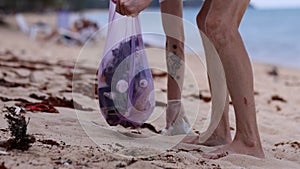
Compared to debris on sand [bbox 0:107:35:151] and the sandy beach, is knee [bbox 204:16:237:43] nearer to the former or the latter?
the sandy beach

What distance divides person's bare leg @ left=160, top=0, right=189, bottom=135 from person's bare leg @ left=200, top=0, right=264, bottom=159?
625mm

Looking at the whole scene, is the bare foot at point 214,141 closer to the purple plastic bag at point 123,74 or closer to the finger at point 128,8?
the purple plastic bag at point 123,74

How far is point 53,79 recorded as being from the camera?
5.04 m

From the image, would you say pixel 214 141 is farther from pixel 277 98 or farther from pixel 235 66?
pixel 277 98

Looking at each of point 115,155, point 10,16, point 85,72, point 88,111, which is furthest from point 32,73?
point 10,16

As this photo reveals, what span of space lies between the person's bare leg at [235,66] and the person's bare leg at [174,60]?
625mm

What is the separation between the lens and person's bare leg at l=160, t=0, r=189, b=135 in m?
3.03

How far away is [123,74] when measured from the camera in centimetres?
265

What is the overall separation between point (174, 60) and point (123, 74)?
1.65ft

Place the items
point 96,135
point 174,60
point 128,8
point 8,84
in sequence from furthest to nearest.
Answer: point 8,84 < point 174,60 < point 96,135 < point 128,8

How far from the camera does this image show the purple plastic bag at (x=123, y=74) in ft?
8.68

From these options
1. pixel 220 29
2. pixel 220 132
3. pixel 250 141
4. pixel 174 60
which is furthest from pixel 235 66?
pixel 174 60

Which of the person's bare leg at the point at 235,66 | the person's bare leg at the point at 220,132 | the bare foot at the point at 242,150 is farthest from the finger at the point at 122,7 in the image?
the bare foot at the point at 242,150

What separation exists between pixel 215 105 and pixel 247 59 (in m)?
0.48
